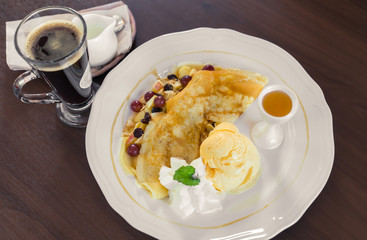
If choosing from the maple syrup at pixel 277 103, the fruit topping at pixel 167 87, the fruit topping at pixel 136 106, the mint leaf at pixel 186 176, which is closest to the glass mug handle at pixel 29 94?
the fruit topping at pixel 136 106

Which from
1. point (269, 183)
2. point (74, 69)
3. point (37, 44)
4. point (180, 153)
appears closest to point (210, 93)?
point (180, 153)

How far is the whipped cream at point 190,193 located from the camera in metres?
1.16

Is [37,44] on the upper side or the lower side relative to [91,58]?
upper

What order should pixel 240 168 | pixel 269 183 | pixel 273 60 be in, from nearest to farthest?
pixel 240 168 < pixel 269 183 < pixel 273 60

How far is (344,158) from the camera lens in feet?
4.05

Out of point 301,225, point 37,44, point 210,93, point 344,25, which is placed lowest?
point 301,225

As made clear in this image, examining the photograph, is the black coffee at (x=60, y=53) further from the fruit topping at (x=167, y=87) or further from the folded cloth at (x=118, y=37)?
the fruit topping at (x=167, y=87)

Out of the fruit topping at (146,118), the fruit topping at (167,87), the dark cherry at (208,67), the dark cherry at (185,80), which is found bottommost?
the fruit topping at (146,118)

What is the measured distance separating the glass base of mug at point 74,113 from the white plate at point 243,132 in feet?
0.26

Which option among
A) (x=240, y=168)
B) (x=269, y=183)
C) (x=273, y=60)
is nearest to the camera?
(x=240, y=168)

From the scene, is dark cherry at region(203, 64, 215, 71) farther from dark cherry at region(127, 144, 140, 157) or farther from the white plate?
dark cherry at region(127, 144, 140, 157)

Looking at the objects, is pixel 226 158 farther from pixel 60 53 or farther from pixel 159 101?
pixel 60 53

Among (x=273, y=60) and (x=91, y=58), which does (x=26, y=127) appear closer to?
(x=91, y=58)

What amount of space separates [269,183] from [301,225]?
0.57 feet
